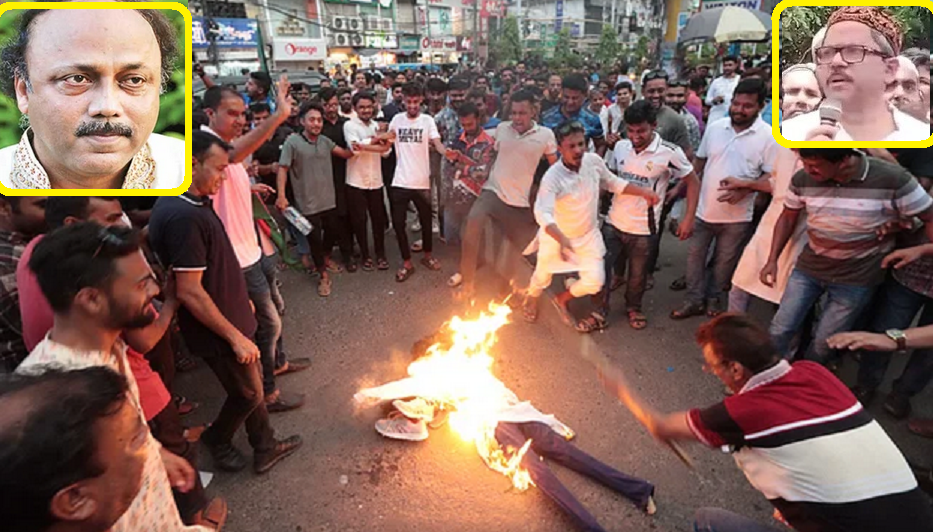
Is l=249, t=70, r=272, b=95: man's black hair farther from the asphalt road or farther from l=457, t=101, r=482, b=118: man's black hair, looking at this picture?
the asphalt road

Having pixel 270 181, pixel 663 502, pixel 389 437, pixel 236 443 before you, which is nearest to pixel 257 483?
pixel 236 443

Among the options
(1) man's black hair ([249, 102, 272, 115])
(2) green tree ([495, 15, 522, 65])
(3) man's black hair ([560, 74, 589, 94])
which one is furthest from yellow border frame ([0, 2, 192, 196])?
(2) green tree ([495, 15, 522, 65])

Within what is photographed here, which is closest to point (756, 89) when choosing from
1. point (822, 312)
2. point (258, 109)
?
point (822, 312)

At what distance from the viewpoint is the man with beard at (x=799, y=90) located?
1.18m

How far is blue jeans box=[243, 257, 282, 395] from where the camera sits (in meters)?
3.67

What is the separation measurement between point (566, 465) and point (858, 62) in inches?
106

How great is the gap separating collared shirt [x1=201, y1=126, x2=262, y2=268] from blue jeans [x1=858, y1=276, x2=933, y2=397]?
4.41 meters

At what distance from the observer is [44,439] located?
1.18m

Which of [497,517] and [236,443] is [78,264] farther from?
[497,517]

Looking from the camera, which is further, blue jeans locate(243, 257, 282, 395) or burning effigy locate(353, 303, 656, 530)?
blue jeans locate(243, 257, 282, 395)

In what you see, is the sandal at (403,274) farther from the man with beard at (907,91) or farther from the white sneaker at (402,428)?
the man with beard at (907,91)

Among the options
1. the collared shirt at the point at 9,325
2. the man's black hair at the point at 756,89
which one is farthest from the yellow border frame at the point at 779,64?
the man's black hair at the point at 756,89

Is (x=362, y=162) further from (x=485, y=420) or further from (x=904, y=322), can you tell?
(x=904, y=322)

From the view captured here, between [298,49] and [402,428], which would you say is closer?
Answer: [402,428]
